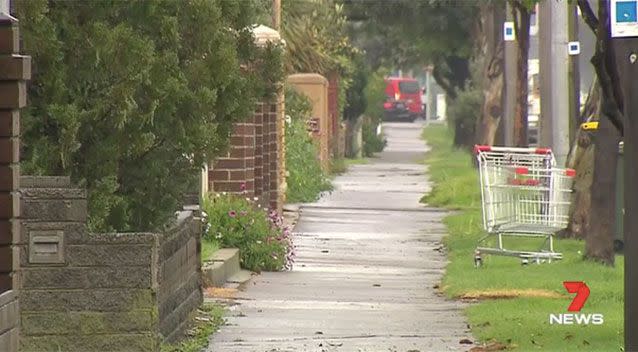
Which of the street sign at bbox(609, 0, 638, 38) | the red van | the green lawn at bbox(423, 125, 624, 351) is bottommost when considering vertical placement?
the green lawn at bbox(423, 125, 624, 351)

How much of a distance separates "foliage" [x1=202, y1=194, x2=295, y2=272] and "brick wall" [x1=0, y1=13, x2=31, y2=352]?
10.5 meters

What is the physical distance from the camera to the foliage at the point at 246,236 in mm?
18906

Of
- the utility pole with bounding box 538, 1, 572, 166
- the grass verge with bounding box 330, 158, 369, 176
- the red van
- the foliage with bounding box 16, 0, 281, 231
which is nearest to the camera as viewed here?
the foliage with bounding box 16, 0, 281, 231

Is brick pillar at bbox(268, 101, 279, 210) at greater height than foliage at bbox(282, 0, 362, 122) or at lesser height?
lesser

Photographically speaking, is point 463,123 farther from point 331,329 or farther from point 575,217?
point 331,329

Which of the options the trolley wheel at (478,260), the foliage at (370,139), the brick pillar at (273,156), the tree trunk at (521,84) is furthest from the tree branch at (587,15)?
the foliage at (370,139)

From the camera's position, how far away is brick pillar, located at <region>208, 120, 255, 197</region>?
800 inches

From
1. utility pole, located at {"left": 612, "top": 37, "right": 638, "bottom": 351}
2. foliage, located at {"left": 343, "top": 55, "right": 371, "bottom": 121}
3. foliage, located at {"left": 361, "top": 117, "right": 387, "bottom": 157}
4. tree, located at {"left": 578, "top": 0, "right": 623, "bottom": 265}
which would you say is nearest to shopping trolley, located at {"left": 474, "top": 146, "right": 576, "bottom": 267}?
tree, located at {"left": 578, "top": 0, "right": 623, "bottom": 265}

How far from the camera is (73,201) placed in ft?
34.7

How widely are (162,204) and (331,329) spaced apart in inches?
68.6

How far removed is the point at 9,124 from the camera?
825 cm

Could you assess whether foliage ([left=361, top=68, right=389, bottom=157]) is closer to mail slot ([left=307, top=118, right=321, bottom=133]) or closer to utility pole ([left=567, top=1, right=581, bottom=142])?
mail slot ([left=307, top=118, right=321, bottom=133])

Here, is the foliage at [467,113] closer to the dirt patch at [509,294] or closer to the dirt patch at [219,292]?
the dirt patch at [219,292]

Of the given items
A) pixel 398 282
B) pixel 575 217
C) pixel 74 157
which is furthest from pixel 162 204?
pixel 575 217
